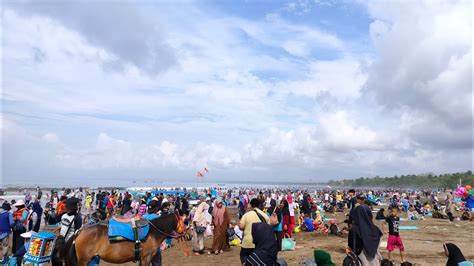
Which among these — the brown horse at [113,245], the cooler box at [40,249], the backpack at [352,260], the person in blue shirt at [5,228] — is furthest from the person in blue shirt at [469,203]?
the person in blue shirt at [5,228]

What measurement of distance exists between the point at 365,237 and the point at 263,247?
2.63 m

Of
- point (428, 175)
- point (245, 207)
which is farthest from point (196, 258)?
point (428, 175)

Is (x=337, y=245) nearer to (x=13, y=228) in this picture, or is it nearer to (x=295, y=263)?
(x=295, y=263)

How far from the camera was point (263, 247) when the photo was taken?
589cm

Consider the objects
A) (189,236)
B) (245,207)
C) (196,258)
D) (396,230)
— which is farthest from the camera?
(245,207)

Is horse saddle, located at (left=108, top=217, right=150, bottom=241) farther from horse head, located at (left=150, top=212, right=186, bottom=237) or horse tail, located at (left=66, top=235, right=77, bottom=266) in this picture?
horse tail, located at (left=66, top=235, right=77, bottom=266)

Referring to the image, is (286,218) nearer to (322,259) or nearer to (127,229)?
(127,229)

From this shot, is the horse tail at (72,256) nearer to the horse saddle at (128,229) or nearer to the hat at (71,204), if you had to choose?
the horse saddle at (128,229)

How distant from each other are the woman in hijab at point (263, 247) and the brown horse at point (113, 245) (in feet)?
9.19

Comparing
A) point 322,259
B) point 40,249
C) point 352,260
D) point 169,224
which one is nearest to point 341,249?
point 352,260

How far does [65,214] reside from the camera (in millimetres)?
7914

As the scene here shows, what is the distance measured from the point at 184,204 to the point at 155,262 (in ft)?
46.9

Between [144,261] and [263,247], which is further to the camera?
[144,261]

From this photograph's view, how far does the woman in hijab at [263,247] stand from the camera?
5.86m
